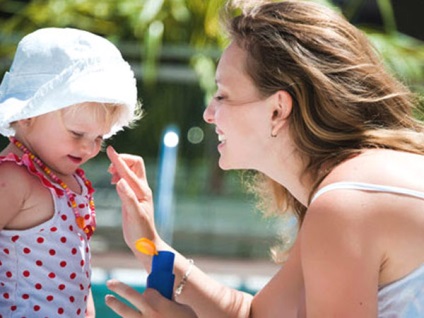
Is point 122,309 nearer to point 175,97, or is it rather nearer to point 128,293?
point 128,293

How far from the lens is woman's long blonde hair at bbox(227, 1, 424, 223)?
6.89 ft

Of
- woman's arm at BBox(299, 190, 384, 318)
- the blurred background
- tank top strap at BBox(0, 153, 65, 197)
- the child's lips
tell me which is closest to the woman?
woman's arm at BBox(299, 190, 384, 318)

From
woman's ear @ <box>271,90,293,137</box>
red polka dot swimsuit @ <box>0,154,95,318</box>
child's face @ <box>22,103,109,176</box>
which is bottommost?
red polka dot swimsuit @ <box>0,154,95,318</box>

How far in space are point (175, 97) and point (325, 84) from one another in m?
5.63

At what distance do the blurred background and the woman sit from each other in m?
4.48

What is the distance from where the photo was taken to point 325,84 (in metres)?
2.08

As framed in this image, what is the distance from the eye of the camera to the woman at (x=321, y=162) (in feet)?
6.12

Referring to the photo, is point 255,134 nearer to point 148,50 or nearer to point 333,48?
point 333,48

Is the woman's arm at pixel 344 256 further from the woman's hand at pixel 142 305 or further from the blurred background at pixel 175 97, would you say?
the blurred background at pixel 175 97

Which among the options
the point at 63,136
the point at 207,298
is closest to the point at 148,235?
the point at 207,298

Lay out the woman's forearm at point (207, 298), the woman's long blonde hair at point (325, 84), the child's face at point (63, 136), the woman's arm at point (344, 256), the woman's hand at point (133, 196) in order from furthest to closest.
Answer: the woman's forearm at point (207, 298)
the woman's hand at point (133, 196)
the child's face at point (63, 136)
the woman's long blonde hair at point (325, 84)
the woman's arm at point (344, 256)

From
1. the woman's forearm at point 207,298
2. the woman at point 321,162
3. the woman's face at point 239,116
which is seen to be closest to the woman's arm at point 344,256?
the woman at point 321,162

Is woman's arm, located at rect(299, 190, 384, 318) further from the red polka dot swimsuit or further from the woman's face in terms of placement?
the red polka dot swimsuit

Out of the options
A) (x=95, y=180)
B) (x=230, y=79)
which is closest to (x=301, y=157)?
(x=230, y=79)
